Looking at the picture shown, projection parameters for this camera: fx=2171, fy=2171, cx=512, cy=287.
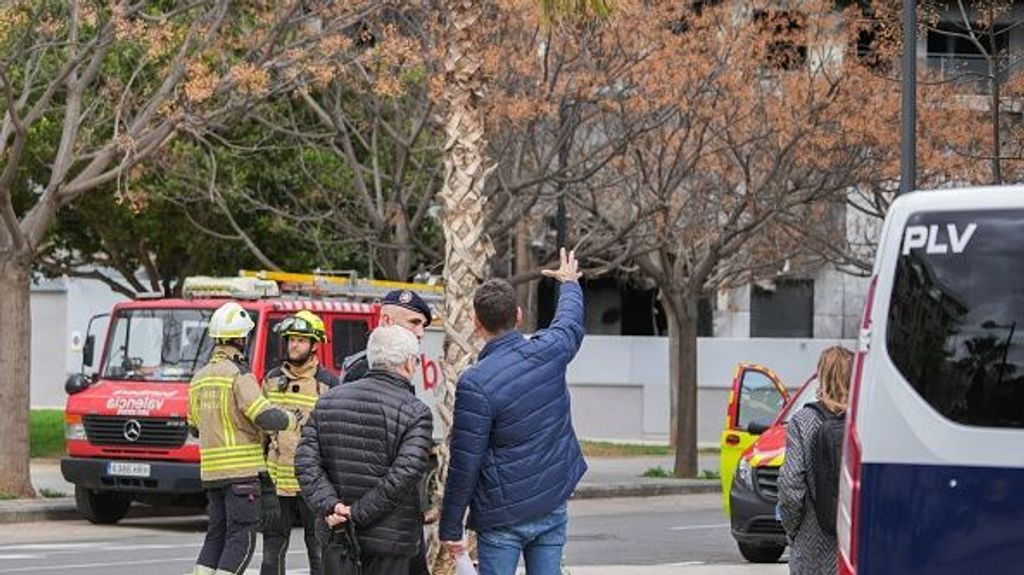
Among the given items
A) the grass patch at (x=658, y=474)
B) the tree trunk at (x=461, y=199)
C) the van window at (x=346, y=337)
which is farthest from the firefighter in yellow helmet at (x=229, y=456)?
the grass patch at (x=658, y=474)

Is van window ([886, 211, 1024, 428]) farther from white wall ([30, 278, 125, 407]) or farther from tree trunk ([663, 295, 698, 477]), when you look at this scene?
white wall ([30, 278, 125, 407])

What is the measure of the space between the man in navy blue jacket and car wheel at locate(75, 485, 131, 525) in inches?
534

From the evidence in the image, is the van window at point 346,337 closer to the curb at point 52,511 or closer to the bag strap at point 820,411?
the curb at point 52,511

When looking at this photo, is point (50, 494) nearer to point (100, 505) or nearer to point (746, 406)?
point (100, 505)

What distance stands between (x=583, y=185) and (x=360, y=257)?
24.9 ft

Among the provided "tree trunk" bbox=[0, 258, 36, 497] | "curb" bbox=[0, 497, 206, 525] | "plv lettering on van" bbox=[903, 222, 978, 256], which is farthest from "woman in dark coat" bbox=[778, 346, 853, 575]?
A: "tree trunk" bbox=[0, 258, 36, 497]

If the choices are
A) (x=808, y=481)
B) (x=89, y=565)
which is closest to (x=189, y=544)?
(x=89, y=565)

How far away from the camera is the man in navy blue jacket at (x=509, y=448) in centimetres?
895

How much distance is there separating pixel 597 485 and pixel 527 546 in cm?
1967

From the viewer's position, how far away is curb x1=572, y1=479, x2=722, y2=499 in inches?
1113

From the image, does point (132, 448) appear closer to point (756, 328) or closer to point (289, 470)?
point (289, 470)

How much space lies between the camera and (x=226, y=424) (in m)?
12.5

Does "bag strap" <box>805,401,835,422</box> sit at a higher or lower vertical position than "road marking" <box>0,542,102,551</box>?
higher

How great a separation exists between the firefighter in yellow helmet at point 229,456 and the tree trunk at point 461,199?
136 cm
